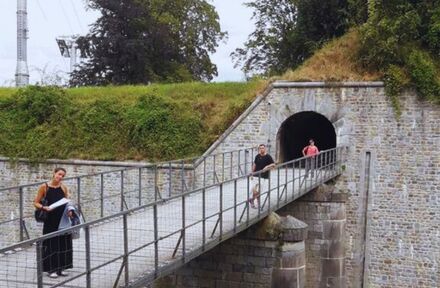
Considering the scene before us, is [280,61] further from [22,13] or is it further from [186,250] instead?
[186,250]

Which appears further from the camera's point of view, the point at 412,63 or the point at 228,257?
the point at 412,63

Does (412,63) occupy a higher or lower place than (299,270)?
higher

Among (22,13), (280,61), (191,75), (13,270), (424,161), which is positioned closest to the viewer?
(13,270)

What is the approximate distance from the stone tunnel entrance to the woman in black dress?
1095 centimetres

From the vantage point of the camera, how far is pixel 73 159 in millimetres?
18875

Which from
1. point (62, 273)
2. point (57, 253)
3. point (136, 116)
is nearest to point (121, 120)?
point (136, 116)

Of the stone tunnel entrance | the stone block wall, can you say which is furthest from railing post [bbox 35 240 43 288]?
the stone tunnel entrance

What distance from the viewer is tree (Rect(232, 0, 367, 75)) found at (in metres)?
22.4

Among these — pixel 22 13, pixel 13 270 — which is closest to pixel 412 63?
pixel 13 270

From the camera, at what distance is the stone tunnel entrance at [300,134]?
18.4 m

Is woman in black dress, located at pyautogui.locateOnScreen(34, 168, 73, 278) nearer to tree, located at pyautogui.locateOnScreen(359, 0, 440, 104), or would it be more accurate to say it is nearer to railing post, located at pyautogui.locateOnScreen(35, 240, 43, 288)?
railing post, located at pyautogui.locateOnScreen(35, 240, 43, 288)

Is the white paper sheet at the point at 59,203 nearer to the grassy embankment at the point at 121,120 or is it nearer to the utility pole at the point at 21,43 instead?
the grassy embankment at the point at 121,120

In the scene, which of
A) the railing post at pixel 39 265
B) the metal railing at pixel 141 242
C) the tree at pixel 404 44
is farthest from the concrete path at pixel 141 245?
the tree at pixel 404 44

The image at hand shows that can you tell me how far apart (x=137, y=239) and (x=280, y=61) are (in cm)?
1968
